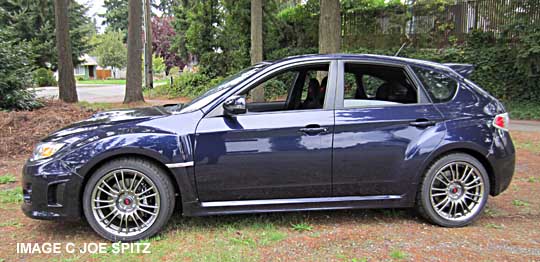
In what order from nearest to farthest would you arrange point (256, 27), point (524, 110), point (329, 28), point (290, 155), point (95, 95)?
point (290, 155), point (329, 28), point (524, 110), point (256, 27), point (95, 95)

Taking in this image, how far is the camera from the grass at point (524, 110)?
41.9ft

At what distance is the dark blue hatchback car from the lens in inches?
146

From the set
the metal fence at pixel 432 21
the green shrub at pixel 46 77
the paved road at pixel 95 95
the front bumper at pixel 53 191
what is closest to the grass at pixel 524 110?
the metal fence at pixel 432 21

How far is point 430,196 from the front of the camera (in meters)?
4.09

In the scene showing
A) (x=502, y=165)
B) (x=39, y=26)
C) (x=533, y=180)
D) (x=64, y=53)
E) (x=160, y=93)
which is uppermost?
(x=39, y=26)

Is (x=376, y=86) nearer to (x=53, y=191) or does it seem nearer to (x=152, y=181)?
(x=152, y=181)

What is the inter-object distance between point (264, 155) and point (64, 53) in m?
12.7

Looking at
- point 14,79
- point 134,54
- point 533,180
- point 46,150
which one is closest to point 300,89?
point 46,150

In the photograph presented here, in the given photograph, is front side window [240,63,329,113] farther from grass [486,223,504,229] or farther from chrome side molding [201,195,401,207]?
grass [486,223,504,229]

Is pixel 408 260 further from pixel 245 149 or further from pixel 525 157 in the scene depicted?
pixel 525 157

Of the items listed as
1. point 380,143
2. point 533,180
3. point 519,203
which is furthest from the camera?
point 533,180

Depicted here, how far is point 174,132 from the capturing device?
148 inches

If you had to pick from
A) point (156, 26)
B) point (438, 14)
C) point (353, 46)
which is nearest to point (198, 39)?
point (353, 46)

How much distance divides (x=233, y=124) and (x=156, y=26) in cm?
5213
